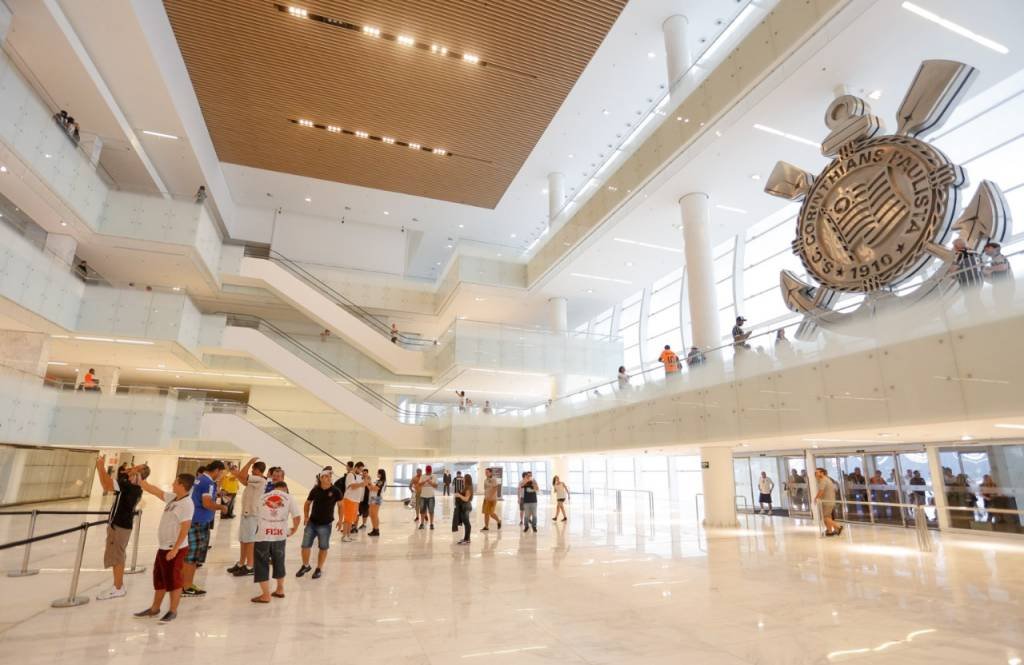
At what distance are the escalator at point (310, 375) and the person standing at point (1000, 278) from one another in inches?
787

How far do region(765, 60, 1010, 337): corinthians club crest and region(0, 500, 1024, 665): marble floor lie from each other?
4.53 meters

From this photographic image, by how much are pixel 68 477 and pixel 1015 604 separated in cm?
3229

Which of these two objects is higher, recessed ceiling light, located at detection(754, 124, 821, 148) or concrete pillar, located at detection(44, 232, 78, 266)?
recessed ceiling light, located at detection(754, 124, 821, 148)

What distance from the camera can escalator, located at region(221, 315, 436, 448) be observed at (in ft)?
72.6

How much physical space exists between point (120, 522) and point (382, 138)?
52.2 ft

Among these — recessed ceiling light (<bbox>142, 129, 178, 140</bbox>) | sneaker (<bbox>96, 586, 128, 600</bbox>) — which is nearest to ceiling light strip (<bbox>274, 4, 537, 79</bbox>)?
recessed ceiling light (<bbox>142, 129, 178, 140</bbox>)

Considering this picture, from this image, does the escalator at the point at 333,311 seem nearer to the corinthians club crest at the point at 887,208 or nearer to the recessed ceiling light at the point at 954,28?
the corinthians club crest at the point at 887,208

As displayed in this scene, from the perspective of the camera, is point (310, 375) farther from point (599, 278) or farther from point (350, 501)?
point (599, 278)

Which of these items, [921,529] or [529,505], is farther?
[529,505]

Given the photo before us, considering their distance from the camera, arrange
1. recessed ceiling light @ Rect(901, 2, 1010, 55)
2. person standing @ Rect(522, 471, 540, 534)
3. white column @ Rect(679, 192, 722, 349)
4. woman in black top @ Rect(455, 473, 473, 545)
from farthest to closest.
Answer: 1. white column @ Rect(679, 192, 722, 349)
2. person standing @ Rect(522, 471, 540, 534)
3. woman in black top @ Rect(455, 473, 473, 545)
4. recessed ceiling light @ Rect(901, 2, 1010, 55)

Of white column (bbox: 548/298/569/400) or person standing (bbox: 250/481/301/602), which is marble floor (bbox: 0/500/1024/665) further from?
white column (bbox: 548/298/569/400)

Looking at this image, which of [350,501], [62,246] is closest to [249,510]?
[350,501]

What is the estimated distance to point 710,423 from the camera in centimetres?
1252

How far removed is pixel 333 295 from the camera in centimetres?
2553
